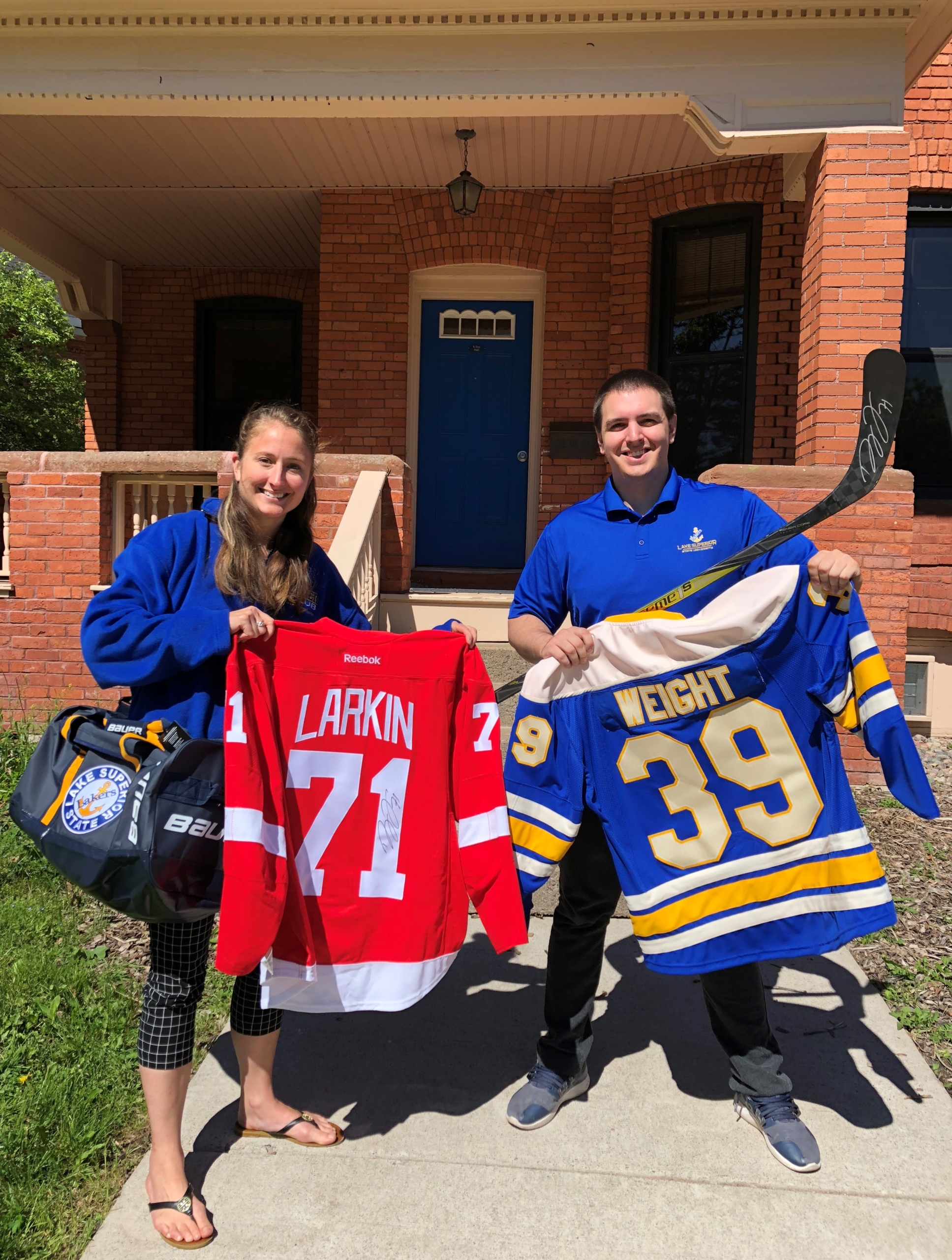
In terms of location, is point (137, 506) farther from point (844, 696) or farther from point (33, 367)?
point (33, 367)

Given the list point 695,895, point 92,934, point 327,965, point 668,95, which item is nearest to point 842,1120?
point 695,895

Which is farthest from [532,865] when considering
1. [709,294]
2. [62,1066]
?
[709,294]

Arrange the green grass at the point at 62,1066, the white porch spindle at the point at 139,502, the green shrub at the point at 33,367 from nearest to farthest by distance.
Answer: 1. the green grass at the point at 62,1066
2. the white porch spindle at the point at 139,502
3. the green shrub at the point at 33,367

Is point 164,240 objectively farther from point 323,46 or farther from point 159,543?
Result: point 159,543

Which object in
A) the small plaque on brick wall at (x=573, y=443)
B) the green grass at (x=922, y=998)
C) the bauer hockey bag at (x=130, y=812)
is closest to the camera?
the bauer hockey bag at (x=130, y=812)

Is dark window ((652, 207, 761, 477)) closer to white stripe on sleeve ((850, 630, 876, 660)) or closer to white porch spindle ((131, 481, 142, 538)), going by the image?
white porch spindle ((131, 481, 142, 538))

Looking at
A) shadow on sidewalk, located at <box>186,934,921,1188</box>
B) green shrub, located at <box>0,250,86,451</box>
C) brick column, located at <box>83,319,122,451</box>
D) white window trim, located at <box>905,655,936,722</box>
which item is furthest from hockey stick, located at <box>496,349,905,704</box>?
green shrub, located at <box>0,250,86,451</box>

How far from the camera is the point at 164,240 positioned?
971 cm

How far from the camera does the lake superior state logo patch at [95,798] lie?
2.11m

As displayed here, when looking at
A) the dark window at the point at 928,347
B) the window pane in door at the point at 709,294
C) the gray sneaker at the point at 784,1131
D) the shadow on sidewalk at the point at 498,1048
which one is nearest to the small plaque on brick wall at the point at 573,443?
the window pane in door at the point at 709,294

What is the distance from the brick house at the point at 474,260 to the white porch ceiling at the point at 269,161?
1.5 inches

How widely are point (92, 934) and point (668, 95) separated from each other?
578 centimetres
